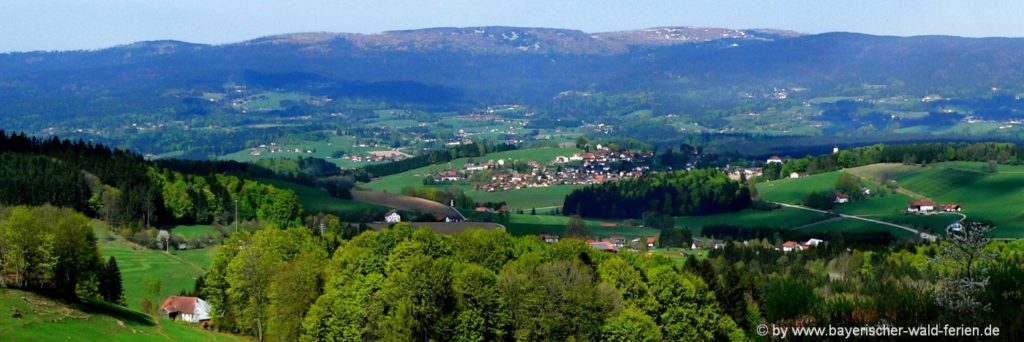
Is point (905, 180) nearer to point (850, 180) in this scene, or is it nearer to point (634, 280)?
point (850, 180)

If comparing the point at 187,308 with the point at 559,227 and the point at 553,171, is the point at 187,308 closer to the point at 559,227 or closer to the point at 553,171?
the point at 559,227

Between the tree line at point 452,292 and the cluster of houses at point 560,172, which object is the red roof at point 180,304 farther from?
the cluster of houses at point 560,172

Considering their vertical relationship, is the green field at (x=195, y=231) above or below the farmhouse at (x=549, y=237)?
above

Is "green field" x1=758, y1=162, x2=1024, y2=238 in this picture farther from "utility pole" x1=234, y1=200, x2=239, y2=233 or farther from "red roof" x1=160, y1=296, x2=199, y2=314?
"red roof" x1=160, y1=296, x2=199, y2=314

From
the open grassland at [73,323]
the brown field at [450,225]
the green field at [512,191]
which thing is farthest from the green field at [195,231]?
the green field at [512,191]

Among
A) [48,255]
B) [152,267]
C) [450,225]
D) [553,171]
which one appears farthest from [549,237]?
[553,171]

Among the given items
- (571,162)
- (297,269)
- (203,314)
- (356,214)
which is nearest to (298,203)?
(356,214)

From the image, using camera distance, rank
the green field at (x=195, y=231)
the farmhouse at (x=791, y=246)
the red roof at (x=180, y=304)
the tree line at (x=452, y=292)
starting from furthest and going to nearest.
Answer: the farmhouse at (x=791, y=246) < the green field at (x=195, y=231) < the red roof at (x=180, y=304) < the tree line at (x=452, y=292)
